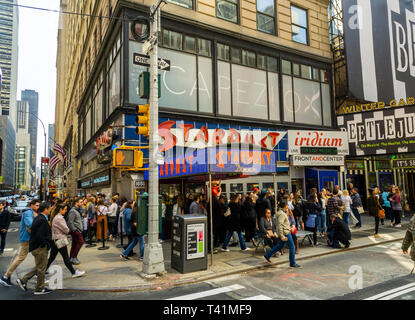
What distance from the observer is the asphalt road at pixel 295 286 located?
5.97 metres

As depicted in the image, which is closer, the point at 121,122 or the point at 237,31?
the point at 121,122

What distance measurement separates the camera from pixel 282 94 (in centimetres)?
2131

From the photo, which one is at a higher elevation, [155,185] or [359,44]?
[359,44]

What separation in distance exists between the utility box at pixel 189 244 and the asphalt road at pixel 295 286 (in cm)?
83

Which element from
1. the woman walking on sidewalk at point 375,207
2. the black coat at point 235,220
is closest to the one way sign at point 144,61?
the black coat at point 235,220

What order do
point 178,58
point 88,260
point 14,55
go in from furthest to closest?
1. point 14,55
2. point 178,58
3. point 88,260

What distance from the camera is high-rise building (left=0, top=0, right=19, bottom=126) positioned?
17625 centimetres

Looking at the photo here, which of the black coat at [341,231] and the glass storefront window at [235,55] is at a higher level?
the glass storefront window at [235,55]

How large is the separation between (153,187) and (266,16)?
59.3 feet

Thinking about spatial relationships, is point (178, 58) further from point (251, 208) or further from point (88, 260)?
point (88, 260)

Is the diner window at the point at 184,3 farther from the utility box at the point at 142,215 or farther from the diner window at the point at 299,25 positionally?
the utility box at the point at 142,215

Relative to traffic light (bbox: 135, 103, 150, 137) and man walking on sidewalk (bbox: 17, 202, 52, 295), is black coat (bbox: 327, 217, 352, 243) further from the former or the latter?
man walking on sidewalk (bbox: 17, 202, 52, 295)

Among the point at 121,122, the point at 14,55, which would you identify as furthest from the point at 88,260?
the point at 14,55
